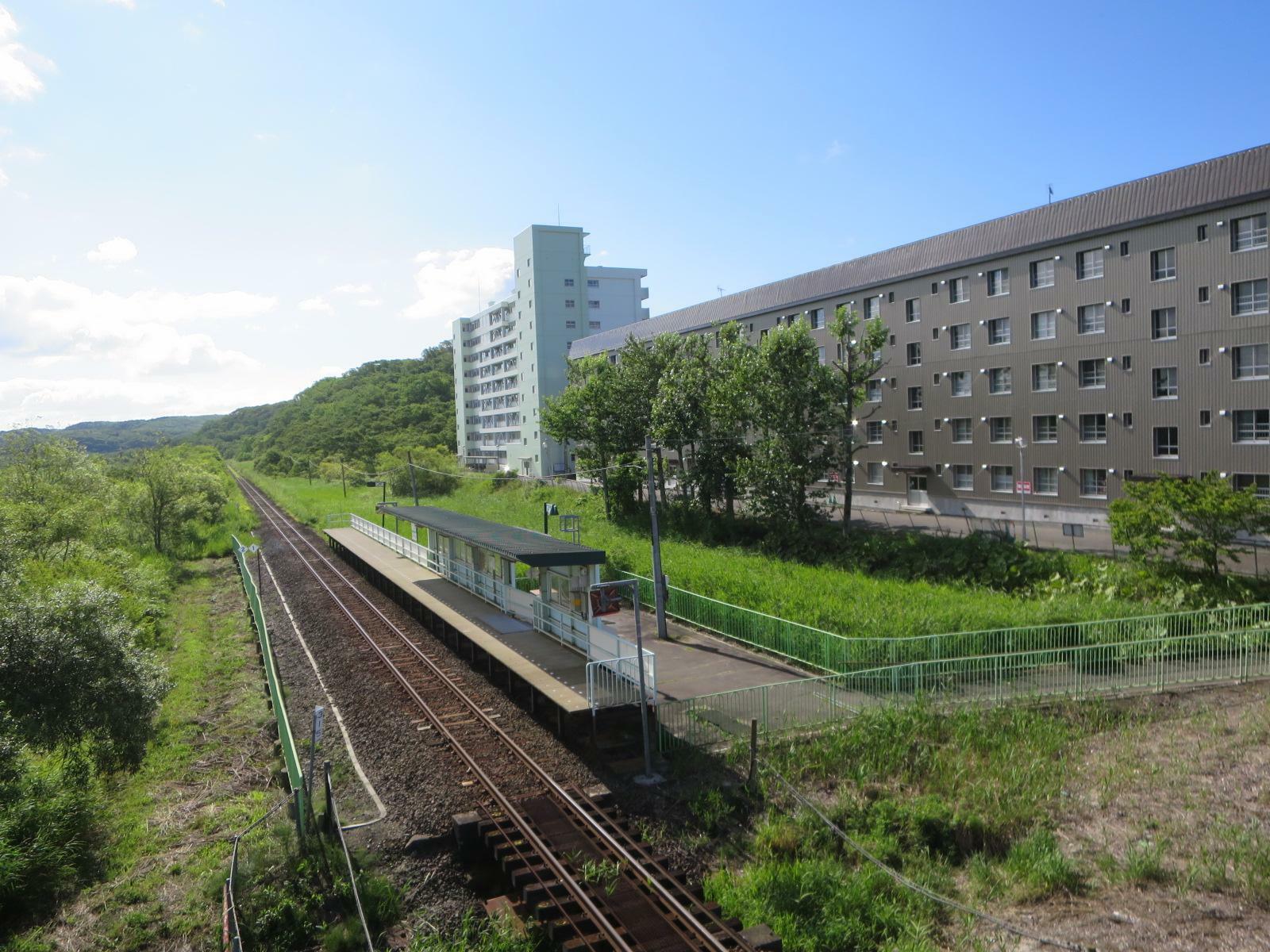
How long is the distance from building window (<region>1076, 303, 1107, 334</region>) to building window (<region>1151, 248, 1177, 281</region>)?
203cm

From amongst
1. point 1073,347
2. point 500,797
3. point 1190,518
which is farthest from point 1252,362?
point 500,797

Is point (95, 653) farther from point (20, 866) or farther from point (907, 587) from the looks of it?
point (907, 587)

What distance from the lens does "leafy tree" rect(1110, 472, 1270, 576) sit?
744 inches

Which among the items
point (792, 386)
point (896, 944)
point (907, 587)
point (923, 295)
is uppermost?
point (923, 295)

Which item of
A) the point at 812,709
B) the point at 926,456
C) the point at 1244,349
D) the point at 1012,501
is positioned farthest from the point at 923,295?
the point at 812,709

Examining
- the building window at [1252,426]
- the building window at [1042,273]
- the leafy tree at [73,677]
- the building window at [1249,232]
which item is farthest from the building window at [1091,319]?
the leafy tree at [73,677]

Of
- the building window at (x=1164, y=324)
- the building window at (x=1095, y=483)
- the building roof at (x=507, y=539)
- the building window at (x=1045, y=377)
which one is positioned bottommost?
the building roof at (x=507, y=539)

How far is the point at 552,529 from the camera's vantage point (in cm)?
4125

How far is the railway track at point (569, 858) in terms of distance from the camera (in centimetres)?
873

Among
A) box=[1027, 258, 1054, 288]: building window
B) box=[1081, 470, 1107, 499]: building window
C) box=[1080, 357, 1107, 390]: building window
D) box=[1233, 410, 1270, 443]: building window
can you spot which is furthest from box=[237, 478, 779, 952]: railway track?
box=[1027, 258, 1054, 288]: building window

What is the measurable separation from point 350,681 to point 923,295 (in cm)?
3052

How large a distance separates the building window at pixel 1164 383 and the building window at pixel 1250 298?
2.73m

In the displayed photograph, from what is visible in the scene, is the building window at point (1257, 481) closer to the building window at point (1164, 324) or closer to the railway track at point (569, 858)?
the building window at point (1164, 324)

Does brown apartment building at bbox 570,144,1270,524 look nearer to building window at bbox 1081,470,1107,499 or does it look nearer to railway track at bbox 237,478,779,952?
building window at bbox 1081,470,1107,499
